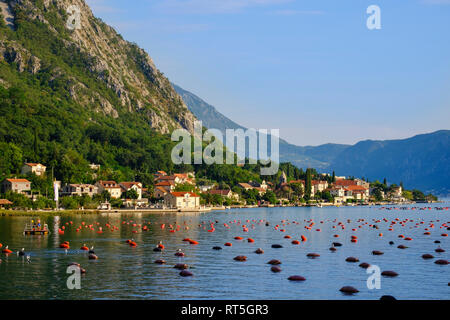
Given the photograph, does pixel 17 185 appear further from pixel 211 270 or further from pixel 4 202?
pixel 211 270

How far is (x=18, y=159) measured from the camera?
188 meters

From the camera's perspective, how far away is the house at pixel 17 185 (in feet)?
550

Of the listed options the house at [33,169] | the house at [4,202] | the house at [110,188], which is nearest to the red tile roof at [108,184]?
the house at [110,188]

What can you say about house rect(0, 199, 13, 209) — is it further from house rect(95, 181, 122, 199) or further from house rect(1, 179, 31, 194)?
house rect(95, 181, 122, 199)

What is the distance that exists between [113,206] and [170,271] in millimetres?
134255

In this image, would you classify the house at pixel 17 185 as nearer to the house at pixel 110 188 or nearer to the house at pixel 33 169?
the house at pixel 33 169

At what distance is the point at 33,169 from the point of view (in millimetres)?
185750

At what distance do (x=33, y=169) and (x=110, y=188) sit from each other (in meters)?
26.8

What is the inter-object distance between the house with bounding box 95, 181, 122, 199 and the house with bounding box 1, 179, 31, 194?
28.4 m

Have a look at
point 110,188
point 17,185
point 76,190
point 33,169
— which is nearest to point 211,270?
point 17,185

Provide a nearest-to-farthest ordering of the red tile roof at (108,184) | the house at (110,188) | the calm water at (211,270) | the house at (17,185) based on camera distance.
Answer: the calm water at (211,270), the house at (17,185), the house at (110,188), the red tile roof at (108,184)

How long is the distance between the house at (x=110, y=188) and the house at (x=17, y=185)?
28427 mm
